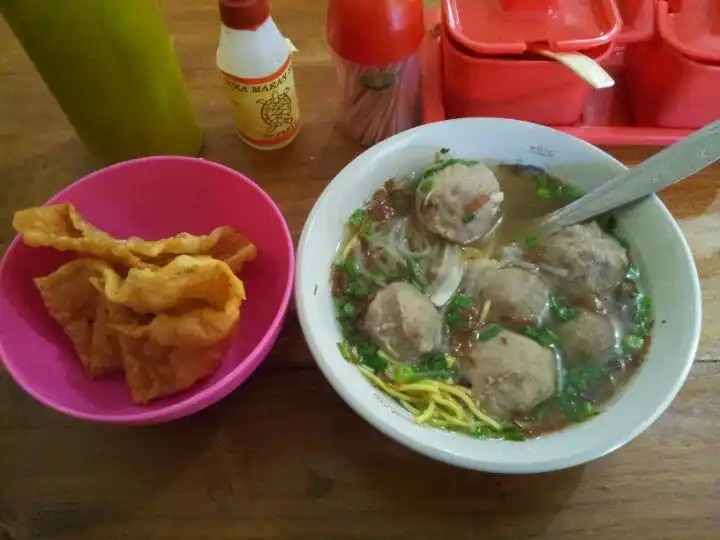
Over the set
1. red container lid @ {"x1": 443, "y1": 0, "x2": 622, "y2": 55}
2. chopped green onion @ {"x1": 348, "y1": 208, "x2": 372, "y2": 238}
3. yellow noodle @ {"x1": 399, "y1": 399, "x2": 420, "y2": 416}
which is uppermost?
red container lid @ {"x1": 443, "y1": 0, "x2": 622, "y2": 55}

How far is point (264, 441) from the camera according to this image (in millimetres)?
758

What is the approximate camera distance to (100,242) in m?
0.76

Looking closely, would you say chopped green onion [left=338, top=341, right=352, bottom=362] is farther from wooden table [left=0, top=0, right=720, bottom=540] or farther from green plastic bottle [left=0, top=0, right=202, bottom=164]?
green plastic bottle [left=0, top=0, right=202, bottom=164]

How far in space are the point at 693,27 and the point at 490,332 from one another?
0.49m

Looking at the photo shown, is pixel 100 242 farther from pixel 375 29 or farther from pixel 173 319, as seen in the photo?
pixel 375 29

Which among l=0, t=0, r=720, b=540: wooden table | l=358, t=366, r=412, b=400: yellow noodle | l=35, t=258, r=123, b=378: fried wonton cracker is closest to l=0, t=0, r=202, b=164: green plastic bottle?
l=35, t=258, r=123, b=378: fried wonton cracker

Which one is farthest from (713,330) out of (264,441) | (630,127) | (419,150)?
(264,441)

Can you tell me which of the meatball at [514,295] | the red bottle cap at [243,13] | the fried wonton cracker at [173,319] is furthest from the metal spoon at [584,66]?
the fried wonton cracker at [173,319]

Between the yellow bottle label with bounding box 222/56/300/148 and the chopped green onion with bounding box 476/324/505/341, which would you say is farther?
the yellow bottle label with bounding box 222/56/300/148

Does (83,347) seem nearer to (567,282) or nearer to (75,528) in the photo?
(75,528)

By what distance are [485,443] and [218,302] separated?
12.7 inches

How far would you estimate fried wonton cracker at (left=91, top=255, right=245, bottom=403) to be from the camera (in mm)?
717

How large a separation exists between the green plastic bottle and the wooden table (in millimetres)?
322

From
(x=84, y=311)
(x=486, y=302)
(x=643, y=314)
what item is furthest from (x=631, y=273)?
(x=84, y=311)
